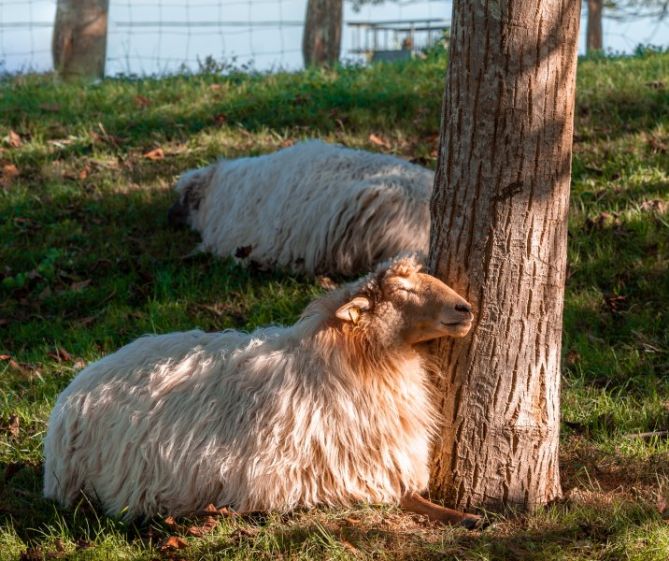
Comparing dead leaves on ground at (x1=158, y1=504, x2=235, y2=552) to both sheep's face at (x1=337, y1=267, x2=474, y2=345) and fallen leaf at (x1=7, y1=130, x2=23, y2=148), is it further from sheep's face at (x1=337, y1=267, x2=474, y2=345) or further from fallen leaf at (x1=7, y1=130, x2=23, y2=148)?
fallen leaf at (x1=7, y1=130, x2=23, y2=148)

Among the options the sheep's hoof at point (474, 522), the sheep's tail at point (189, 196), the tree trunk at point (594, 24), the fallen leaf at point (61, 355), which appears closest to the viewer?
the sheep's hoof at point (474, 522)

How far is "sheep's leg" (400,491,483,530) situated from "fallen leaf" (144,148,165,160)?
5671 millimetres

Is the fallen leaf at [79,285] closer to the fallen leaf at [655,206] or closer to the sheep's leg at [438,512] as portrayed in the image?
the sheep's leg at [438,512]

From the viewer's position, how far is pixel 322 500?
4.07m

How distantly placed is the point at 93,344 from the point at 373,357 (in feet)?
8.36

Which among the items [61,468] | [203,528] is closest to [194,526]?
[203,528]

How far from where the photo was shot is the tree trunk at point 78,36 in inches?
506

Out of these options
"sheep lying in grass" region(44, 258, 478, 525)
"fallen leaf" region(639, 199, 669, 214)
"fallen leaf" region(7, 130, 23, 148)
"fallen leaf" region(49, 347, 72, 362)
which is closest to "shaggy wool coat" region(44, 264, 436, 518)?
"sheep lying in grass" region(44, 258, 478, 525)

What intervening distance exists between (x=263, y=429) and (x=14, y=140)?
20.5 feet

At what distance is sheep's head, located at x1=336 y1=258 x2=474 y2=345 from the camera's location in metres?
3.92

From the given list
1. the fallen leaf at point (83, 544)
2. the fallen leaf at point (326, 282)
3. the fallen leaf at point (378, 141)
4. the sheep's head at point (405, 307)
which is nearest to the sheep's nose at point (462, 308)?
the sheep's head at point (405, 307)

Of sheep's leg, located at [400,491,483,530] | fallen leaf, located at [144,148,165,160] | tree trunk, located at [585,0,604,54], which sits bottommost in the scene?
sheep's leg, located at [400,491,483,530]

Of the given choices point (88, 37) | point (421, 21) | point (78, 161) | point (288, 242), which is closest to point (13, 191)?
point (78, 161)

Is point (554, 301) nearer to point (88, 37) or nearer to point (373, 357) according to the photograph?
point (373, 357)
